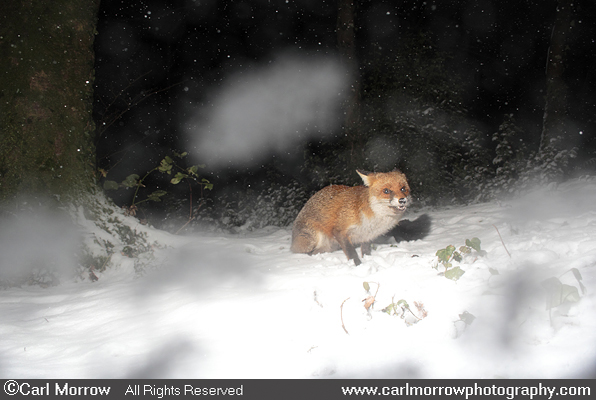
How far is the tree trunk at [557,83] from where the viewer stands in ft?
26.9

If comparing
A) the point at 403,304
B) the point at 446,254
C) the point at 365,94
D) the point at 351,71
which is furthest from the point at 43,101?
the point at 365,94

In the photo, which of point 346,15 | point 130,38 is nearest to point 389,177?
Answer: point 346,15

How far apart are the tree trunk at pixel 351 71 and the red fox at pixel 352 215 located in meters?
3.72

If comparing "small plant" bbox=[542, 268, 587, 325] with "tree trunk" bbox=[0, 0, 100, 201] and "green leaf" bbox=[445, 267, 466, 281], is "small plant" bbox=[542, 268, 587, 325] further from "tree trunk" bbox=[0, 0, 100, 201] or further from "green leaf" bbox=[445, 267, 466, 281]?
"tree trunk" bbox=[0, 0, 100, 201]

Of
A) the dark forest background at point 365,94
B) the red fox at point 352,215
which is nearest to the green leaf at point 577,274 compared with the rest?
the red fox at point 352,215

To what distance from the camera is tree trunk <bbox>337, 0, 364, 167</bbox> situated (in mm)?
8484

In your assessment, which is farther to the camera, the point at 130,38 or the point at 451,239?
the point at 130,38

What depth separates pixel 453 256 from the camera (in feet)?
11.5

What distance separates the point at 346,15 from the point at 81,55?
6008mm

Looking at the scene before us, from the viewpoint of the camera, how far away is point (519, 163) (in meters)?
Answer: 7.80

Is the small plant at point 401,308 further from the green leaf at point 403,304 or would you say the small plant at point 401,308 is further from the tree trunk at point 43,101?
the tree trunk at point 43,101

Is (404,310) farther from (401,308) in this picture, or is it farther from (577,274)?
(577,274)

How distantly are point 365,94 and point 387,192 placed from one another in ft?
17.4
